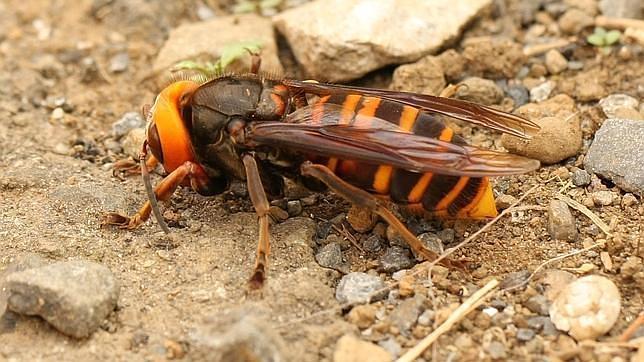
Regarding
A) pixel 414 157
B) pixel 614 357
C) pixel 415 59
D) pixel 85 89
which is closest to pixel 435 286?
pixel 414 157

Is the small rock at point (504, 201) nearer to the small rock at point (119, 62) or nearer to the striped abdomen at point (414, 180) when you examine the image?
the striped abdomen at point (414, 180)

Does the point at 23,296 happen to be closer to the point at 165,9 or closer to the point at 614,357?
the point at 614,357

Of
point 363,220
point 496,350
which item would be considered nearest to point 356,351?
point 496,350

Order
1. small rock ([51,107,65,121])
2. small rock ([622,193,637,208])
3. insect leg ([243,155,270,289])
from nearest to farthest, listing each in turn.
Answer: insect leg ([243,155,270,289]) < small rock ([622,193,637,208]) < small rock ([51,107,65,121])

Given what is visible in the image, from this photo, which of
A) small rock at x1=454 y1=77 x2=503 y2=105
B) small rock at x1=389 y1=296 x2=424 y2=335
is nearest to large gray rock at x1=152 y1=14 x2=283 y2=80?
small rock at x1=454 y1=77 x2=503 y2=105

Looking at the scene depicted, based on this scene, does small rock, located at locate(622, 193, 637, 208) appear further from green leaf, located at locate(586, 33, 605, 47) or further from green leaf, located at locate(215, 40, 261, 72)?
green leaf, located at locate(215, 40, 261, 72)

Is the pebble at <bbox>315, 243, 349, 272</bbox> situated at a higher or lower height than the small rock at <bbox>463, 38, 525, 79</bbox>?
lower
